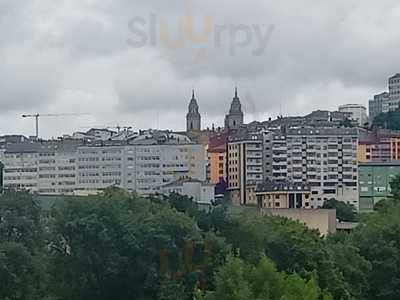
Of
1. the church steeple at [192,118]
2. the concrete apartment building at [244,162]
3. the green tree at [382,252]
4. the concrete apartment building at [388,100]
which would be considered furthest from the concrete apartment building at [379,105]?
the green tree at [382,252]

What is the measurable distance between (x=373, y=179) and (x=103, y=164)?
15.9 metres

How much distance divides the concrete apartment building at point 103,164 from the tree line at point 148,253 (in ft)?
118

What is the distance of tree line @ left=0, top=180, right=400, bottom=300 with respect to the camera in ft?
70.2

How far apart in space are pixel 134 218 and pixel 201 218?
2964 mm

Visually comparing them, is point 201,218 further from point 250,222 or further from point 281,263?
point 281,263

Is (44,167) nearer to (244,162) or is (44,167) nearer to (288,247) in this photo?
(244,162)

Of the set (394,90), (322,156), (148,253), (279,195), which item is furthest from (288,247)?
(394,90)

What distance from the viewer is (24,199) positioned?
983 inches

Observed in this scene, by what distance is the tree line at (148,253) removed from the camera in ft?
70.2

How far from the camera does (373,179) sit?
57.1 meters

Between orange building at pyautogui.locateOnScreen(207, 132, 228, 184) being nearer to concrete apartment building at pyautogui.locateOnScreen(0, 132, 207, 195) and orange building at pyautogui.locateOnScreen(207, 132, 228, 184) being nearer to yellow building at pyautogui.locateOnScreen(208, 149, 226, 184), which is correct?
yellow building at pyautogui.locateOnScreen(208, 149, 226, 184)

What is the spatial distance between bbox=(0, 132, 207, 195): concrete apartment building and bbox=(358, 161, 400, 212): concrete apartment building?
367 inches

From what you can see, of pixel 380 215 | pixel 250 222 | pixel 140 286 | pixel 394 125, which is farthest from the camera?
pixel 394 125

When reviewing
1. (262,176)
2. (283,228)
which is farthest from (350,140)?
(283,228)
